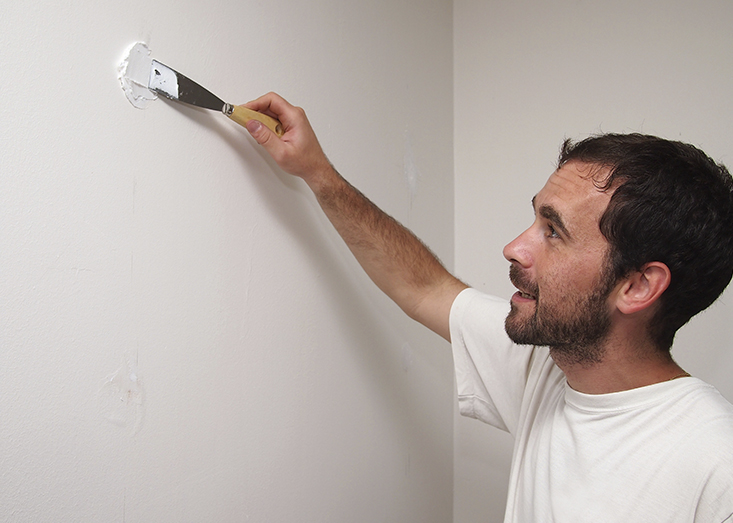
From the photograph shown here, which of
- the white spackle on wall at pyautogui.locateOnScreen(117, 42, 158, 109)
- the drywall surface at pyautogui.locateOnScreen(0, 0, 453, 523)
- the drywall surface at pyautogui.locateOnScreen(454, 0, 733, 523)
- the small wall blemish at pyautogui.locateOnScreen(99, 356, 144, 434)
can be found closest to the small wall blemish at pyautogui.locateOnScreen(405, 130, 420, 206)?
the drywall surface at pyautogui.locateOnScreen(0, 0, 453, 523)

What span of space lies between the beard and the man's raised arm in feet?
0.88

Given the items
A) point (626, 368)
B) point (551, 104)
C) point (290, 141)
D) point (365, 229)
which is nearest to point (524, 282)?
point (626, 368)

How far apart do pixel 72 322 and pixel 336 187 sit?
0.51 metres

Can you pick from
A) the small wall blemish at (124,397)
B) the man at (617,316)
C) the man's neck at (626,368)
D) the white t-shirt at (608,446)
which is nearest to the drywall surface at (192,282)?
the small wall blemish at (124,397)

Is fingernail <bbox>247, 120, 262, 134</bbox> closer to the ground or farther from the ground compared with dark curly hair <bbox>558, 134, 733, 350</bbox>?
farther from the ground

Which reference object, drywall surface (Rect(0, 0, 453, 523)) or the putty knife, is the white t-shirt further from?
the putty knife

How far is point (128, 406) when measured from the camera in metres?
0.74

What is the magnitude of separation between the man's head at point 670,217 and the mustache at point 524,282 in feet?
0.42

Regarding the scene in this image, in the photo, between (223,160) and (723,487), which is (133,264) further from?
(723,487)

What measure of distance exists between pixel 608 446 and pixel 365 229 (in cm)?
58

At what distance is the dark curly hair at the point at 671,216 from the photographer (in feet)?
2.78

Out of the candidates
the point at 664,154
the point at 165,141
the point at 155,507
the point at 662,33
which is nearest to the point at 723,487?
the point at 664,154

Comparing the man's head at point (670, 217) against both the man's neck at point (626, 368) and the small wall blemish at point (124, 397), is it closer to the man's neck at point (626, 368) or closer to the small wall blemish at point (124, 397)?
A: the man's neck at point (626, 368)

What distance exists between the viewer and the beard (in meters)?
0.89
